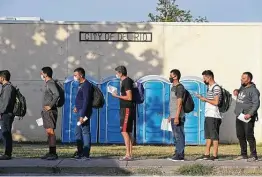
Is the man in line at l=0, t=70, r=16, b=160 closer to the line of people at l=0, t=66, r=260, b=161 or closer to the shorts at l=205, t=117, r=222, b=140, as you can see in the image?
the line of people at l=0, t=66, r=260, b=161

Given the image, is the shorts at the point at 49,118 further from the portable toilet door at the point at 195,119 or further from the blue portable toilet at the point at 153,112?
the portable toilet door at the point at 195,119

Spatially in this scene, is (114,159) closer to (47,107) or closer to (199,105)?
(47,107)

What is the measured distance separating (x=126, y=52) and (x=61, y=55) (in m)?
2.09

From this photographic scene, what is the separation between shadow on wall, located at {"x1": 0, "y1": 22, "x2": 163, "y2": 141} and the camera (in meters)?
17.7

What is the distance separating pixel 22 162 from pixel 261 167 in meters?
4.66

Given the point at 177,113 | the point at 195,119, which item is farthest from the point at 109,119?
the point at 177,113

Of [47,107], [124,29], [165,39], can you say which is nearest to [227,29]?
[165,39]

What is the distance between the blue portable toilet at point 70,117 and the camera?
16.8m

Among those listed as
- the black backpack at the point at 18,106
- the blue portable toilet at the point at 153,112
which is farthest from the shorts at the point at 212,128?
the blue portable toilet at the point at 153,112

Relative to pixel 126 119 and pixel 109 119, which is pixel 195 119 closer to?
pixel 109 119

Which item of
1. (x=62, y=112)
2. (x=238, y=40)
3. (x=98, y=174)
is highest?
(x=238, y=40)

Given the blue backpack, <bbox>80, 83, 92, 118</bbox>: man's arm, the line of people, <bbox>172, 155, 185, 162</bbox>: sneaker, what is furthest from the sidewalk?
the blue backpack

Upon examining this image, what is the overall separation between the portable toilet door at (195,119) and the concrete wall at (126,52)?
102cm

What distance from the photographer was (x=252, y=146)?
447 inches
